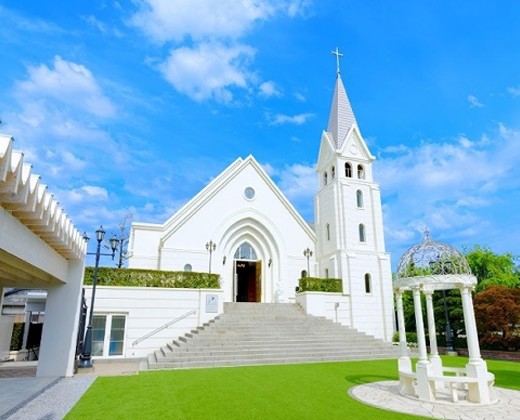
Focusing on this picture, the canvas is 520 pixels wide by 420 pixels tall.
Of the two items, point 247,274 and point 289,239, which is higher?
point 289,239

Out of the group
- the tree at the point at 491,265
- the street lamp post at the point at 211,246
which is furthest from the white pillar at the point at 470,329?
the tree at the point at 491,265

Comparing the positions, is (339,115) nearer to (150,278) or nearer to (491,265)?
(150,278)

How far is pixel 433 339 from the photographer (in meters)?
9.53

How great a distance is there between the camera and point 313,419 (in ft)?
20.6

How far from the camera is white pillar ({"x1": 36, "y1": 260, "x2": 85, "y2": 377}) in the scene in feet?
37.1

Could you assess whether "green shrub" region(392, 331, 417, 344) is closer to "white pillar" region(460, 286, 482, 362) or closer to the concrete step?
the concrete step

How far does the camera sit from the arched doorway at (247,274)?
24.0 meters

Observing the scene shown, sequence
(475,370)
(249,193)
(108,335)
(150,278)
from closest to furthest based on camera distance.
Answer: (475,370) < (108,335) < (150,278) < (249,193)

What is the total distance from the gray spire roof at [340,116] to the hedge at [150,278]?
13.6 metres

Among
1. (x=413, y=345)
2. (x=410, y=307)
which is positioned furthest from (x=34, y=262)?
(x=410, y=307)

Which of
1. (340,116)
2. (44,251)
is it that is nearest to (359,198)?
(340,116)

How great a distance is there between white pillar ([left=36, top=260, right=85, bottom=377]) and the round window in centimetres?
1345

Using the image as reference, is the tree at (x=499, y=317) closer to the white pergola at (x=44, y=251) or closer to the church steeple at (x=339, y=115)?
the church steeple at (x=339, y=115)

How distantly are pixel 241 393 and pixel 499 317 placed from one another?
13948mm
